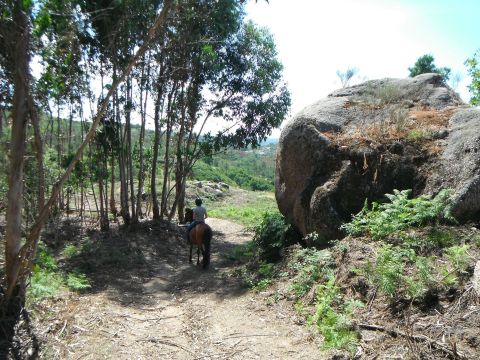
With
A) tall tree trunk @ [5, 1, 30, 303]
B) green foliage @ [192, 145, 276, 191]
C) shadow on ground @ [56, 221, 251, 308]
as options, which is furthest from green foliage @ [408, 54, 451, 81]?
tall tree trunk @ [5, 1, 30, 303]

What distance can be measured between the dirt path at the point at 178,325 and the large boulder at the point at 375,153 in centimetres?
254

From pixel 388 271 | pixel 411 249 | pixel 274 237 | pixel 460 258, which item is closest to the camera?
pixel 460 258

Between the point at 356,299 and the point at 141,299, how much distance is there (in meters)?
4.86

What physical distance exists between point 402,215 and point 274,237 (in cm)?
401

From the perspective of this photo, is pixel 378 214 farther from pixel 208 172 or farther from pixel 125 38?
pixel 208 172

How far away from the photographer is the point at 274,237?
10.6 meters

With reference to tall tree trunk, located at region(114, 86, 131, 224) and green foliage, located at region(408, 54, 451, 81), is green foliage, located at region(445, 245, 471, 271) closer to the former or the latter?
tall tree trunk, located at region(114, 86, 131, 224)

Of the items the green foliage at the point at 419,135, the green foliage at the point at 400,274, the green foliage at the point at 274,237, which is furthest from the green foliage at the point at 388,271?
the green foliage at the point at 274,237

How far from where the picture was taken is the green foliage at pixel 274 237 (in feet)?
33.3

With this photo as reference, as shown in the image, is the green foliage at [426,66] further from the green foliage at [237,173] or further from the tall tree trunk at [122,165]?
the tall tree trunk at [122,165]

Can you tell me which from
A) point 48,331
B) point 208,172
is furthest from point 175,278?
point 208,172

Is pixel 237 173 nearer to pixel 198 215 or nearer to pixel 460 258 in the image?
pixel 198 215

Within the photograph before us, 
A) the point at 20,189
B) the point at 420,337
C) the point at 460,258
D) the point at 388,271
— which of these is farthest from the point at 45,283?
the point at 460,258

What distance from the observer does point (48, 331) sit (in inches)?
224
